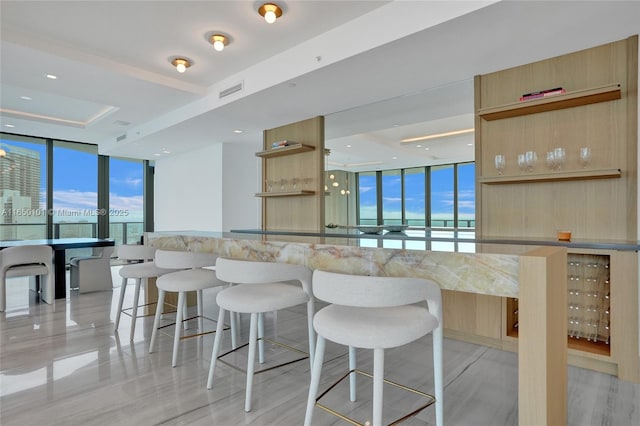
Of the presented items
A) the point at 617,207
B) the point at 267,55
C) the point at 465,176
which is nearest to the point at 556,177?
the point at 617,207

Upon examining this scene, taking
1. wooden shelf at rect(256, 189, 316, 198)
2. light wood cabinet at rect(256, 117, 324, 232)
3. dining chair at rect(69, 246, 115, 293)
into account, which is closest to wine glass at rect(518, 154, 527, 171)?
light wood cabinet at rect(256, 117, 324, 232)

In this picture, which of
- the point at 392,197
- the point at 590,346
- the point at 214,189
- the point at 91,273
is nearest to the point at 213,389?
the point at 590,346

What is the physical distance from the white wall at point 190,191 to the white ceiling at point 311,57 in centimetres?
163

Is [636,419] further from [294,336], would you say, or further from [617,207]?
[294,336]

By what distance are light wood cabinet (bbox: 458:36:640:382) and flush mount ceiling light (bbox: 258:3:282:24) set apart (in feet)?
6.26

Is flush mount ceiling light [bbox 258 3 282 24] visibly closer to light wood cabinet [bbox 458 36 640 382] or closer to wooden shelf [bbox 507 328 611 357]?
light wood cabinet [bbox 458 36 640 382]

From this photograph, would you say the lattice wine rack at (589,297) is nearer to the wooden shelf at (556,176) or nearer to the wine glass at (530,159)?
the wooden shelf at (556,176)

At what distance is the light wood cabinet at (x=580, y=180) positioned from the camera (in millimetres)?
2365

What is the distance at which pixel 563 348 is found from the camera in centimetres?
162

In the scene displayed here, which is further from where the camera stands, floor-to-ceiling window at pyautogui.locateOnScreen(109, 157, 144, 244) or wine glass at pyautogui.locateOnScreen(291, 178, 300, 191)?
floor-to-ceiling window at pyautogui.locateOnScreen(109, 157, 144, 244)

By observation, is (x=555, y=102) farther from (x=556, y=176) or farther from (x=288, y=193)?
(x=288, y=193)

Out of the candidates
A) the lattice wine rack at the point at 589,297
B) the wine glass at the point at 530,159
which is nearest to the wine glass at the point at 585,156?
the wine glass at the point at 530,159

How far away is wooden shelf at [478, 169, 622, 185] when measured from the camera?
2535 mm

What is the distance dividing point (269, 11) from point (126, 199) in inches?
294
